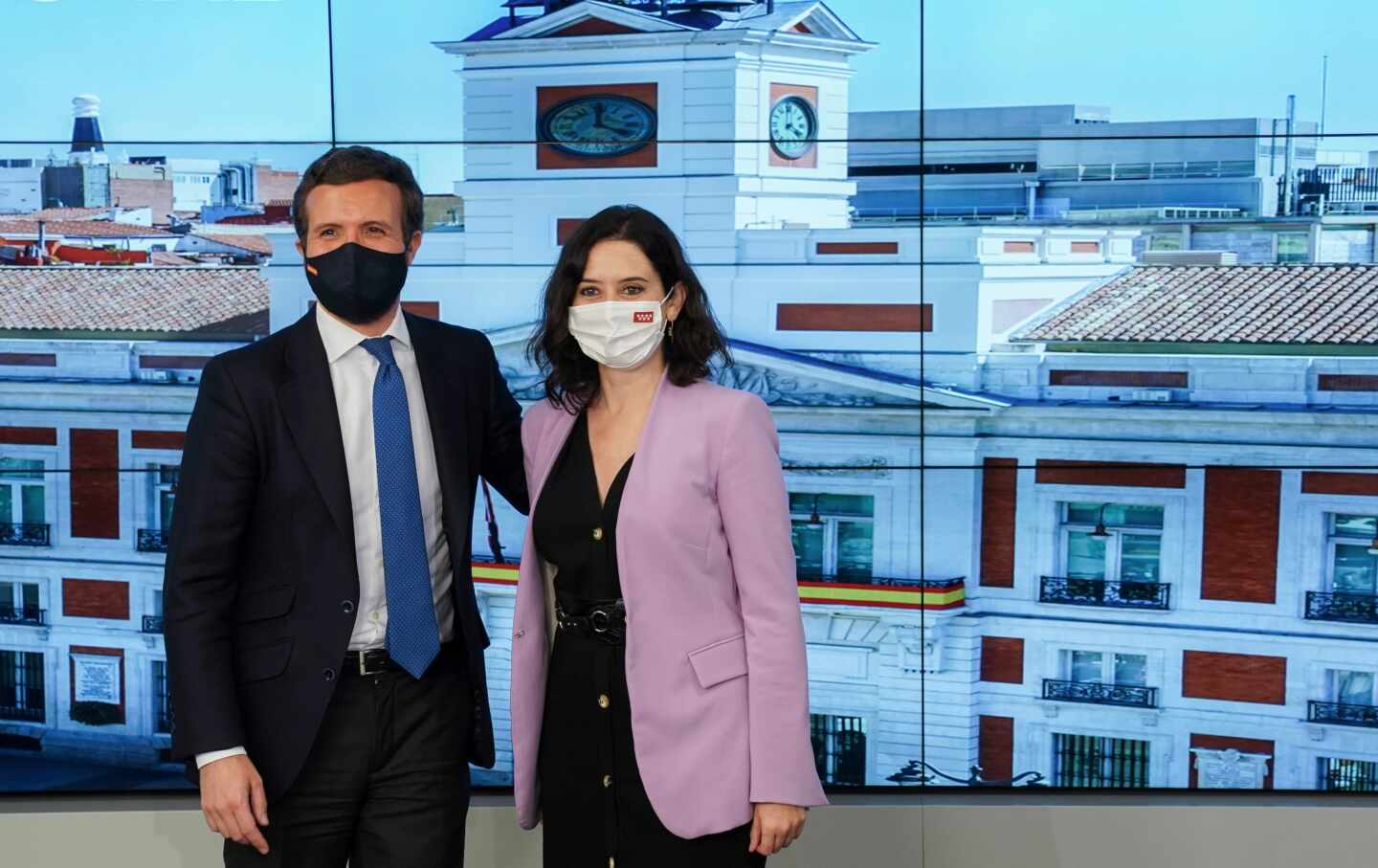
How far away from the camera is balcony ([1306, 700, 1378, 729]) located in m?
4.29

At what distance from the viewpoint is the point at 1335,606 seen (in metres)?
5.28

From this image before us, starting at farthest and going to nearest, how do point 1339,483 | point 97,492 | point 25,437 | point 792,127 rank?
point 97,492 < point 1339,483 < point 25,437 < point 792,127

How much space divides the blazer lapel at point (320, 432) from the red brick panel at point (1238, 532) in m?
3.62

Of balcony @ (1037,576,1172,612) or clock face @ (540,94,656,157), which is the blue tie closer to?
clock face @ (540,94,656,157)

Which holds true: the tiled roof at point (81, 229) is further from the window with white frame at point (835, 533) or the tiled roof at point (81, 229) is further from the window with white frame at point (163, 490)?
the window with white frame at point (835, 533)

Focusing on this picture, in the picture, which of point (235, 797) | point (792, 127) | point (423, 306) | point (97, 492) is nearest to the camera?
point (235, 797)

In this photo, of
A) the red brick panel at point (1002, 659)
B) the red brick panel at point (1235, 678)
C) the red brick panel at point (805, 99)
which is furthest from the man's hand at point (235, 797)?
the red brick panel at point (1235, 678)

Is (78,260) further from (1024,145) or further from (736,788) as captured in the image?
(736,788)

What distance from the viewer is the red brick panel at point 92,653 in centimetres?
459

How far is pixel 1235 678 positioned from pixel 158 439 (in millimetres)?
3855

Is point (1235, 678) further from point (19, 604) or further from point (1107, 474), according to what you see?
point (19, 604)

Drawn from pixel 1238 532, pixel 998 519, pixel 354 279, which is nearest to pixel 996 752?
pixel 998 519

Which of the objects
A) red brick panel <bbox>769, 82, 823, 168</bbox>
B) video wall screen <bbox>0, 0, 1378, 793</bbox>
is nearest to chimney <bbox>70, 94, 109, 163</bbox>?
video wall screen <bbox>0, 0, 1378, 793</bbox>

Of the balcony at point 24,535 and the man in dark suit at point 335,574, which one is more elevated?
the man in dark suit at point 335,574
